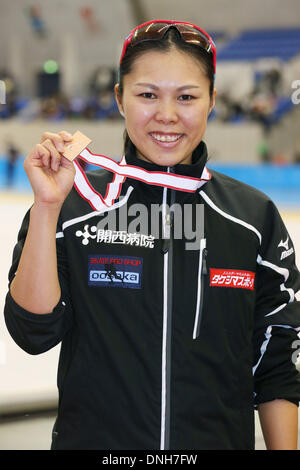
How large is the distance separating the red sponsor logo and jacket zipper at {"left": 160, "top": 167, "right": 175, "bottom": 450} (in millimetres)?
89

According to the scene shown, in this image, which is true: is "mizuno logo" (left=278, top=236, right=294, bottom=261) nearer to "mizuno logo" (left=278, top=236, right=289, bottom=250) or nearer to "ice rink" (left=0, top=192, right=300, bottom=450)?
"mizuno logo" (left=278, top=236, right=289, bottom=250)

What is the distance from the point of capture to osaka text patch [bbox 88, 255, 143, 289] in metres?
1.21

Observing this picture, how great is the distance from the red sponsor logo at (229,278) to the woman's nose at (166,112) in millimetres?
289

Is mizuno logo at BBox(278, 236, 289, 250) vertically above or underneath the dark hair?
underneath

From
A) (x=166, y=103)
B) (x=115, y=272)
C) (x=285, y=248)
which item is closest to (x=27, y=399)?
(x=115, y=272)

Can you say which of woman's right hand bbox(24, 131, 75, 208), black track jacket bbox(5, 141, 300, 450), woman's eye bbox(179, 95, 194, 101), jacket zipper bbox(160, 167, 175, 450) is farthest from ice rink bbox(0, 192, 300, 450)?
woman's eye bbox(179, 95, 194, 101)

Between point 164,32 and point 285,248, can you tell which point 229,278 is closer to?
point 285,248

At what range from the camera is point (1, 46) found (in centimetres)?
1855

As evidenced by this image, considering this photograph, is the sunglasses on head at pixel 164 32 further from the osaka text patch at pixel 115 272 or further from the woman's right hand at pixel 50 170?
the osaka text patch at pixel 115 272

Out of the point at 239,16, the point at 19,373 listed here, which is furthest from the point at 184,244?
the point at 239,16
